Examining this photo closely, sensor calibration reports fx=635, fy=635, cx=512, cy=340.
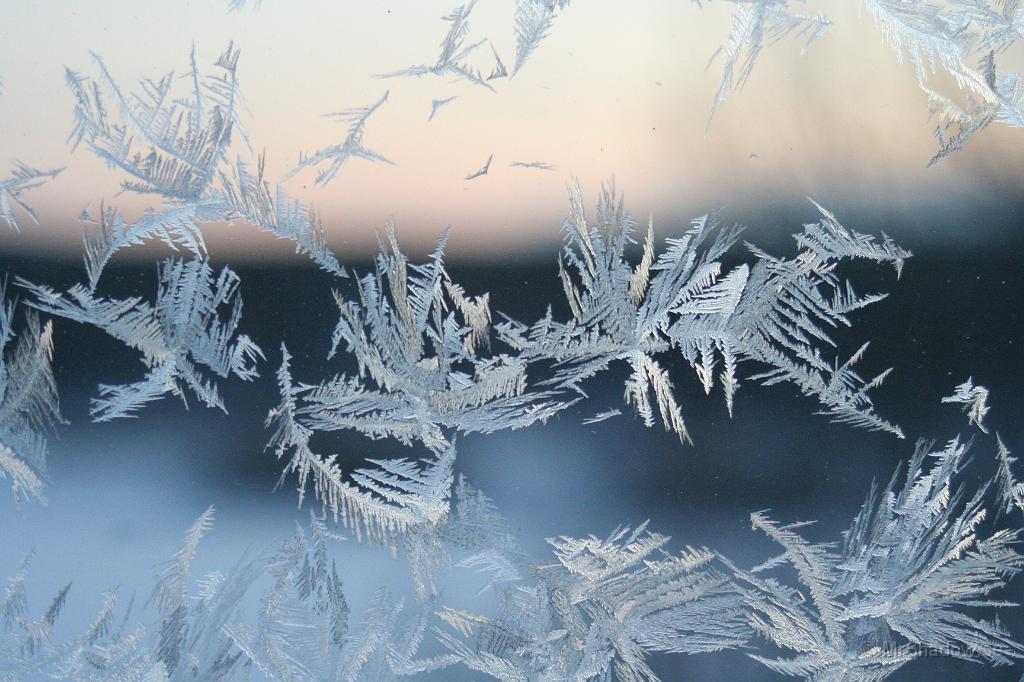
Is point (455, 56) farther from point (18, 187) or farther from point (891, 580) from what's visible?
point (891, 580)

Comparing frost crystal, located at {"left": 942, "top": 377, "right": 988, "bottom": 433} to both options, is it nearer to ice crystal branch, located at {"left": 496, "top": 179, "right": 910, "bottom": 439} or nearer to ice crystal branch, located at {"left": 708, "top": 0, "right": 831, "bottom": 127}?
ice crystal branch, located at {"left": 496, "top": 179, "right": 910, "bottom": 439}

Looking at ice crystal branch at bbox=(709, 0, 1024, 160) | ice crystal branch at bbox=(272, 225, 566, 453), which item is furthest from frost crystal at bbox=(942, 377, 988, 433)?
ice crystal branch at bbox=(272, 225, 566, 453)

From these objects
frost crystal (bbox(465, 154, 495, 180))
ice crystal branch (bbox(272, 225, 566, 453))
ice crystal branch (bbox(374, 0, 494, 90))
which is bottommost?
ice crystal branch (bbox(272, 225, 566, 453))

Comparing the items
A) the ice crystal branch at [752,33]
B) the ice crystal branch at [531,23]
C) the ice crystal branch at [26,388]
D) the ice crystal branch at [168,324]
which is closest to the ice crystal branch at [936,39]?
the ice crystal branch at [752,33]

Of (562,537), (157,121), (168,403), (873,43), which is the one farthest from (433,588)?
(873,43)

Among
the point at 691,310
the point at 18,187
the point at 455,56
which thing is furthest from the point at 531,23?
the point at 18,187

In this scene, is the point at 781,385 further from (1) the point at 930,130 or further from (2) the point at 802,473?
(1) the point at 930,130
